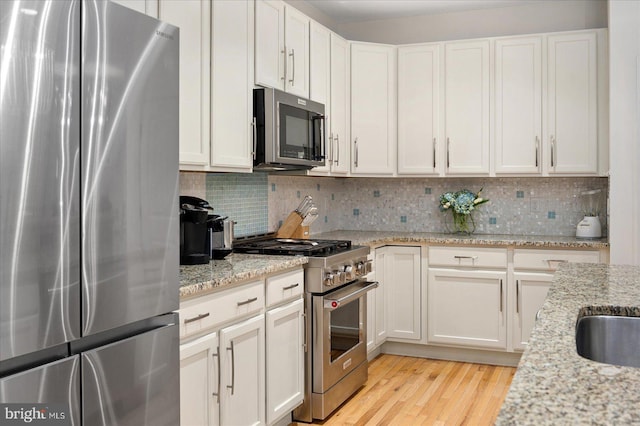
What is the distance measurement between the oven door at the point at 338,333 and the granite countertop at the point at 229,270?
0.31 meters

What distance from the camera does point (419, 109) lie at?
15.5 ft

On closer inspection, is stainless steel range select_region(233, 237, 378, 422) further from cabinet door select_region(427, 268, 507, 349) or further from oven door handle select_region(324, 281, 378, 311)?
cabinet door select_region(427, 268, 507, 349)

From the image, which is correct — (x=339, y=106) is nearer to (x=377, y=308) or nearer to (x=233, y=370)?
(x=377, y=308)

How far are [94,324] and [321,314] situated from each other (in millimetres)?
1731

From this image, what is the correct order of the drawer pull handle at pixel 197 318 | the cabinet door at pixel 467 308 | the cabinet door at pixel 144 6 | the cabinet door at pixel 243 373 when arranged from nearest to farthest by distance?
1. the drawer pull handle at pixel 197 318
2. the cabinet door at pixel 144 6
3. the cabinet door at pixel 243 373
4. the cabinet door at pixel 467 308

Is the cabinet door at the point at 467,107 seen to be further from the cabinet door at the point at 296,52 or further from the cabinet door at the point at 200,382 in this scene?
the cabinet door at the point at 200,382

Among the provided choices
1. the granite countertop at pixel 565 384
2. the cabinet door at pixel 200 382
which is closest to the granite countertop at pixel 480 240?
the cabinet door at pixel 200 382

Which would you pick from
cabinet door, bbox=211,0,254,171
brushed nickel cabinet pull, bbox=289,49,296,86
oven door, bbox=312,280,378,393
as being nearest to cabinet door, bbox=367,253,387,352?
oven door, bbox=312,280,378,393

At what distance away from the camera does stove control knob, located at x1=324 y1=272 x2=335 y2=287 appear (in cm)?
321

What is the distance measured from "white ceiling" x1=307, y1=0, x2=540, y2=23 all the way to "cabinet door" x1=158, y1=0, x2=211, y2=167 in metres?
2.03

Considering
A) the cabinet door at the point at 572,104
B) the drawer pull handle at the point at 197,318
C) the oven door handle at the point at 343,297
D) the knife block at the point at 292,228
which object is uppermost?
the cabinet door at the point at 572,104

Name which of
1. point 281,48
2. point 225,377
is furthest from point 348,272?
point 281,48

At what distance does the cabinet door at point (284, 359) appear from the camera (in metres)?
2.89

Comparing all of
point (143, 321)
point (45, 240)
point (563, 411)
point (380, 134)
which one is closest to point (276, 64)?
point (380, 134)
